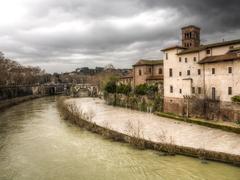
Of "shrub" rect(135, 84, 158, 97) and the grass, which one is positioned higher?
"shrub" rect(135, 84, 158, 97)

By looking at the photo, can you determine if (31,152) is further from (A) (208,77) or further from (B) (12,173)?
(A) (208,77)

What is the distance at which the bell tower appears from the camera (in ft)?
154

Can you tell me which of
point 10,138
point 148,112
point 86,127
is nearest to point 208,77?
point 148,112

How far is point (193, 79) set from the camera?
28031 mm

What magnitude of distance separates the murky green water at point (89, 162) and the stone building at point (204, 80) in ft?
36.5

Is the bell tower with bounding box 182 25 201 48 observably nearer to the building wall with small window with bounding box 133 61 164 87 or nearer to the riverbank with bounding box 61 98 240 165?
the building wall with small window with bounding box 133 61 164 87

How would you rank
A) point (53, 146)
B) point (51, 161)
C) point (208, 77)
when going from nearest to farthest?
point (51, 161), point (53, 146), point (208, 77)

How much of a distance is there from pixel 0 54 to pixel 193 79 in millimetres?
37436

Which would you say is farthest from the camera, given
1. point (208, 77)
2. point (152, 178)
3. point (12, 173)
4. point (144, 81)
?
point (144, 81)

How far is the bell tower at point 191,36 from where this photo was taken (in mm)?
46850

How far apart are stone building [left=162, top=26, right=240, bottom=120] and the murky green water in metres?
11.1

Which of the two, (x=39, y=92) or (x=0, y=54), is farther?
(x=39, y=92)

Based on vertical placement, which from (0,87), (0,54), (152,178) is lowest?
(152,178)

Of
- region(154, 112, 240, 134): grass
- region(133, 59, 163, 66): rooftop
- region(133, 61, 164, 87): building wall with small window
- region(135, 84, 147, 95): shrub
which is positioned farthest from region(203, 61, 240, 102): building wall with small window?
region(133, 59, 163, 66): rooftop
